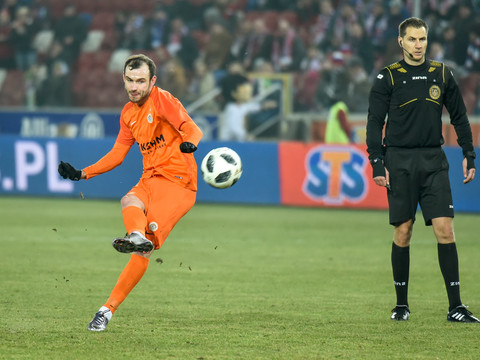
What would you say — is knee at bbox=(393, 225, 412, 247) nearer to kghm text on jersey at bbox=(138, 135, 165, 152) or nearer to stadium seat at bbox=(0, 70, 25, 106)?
kghm text on jersey at bbox=(138, 135, 165, 152)

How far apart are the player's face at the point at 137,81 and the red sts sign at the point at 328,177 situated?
9.27 meters

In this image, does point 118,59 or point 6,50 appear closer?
point 118,59

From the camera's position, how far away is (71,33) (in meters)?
23.9

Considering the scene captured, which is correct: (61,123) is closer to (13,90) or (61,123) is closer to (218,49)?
(13,90)

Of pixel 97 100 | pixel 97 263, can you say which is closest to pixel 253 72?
pixel 97 100

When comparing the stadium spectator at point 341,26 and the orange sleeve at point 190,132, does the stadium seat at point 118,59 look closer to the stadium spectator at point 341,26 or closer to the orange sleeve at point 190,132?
the stadium spectator at point 341,26

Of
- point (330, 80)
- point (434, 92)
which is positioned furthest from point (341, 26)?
point (434, 92)

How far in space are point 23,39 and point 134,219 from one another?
19407mm

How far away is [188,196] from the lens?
6.35 meters

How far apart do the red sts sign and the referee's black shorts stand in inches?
338

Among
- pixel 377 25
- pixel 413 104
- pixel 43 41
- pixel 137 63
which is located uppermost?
pixel 43 41

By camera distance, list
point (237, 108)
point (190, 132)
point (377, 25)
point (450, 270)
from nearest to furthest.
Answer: point (190, 132) < point (450, 270) < point (237, 108) < point (377, 25)

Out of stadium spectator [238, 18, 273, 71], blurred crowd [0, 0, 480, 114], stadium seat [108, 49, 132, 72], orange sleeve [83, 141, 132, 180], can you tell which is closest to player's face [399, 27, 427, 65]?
orange sleeve [83, 141, 132, 180]

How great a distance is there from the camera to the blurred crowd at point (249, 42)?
60.0ft
